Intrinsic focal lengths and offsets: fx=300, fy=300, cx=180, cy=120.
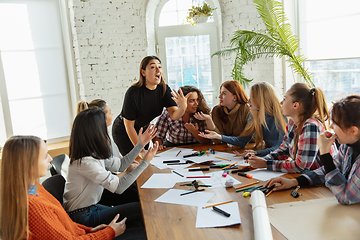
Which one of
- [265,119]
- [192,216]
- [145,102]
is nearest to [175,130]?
[145,102]

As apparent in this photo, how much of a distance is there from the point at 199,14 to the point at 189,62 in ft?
2.38

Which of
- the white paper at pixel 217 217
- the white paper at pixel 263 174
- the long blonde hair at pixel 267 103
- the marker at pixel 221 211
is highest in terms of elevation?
the long blonde hair at pixel 267 103

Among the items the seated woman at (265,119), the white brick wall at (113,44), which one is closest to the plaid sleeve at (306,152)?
the seated woman at (265,119)

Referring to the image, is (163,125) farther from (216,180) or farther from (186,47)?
(186,47)

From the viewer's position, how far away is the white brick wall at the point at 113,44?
3.94 m

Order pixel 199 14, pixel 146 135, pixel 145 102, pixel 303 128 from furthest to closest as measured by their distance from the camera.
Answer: pixel 199 14, pixel 145 102, pixel 146 135, pixel 303 128

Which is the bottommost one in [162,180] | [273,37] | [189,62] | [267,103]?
[162,180]

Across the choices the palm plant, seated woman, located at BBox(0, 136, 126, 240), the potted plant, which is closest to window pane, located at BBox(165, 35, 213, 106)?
the potted plant

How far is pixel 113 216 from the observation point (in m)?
1.70

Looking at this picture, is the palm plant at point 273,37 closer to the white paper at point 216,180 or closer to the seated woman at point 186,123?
the seated woman at point 186,123

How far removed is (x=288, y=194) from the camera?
1493 millimetres

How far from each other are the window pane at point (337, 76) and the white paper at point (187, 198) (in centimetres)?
252

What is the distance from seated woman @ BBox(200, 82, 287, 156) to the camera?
236cm

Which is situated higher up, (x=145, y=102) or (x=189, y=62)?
(x=189, y=62)
